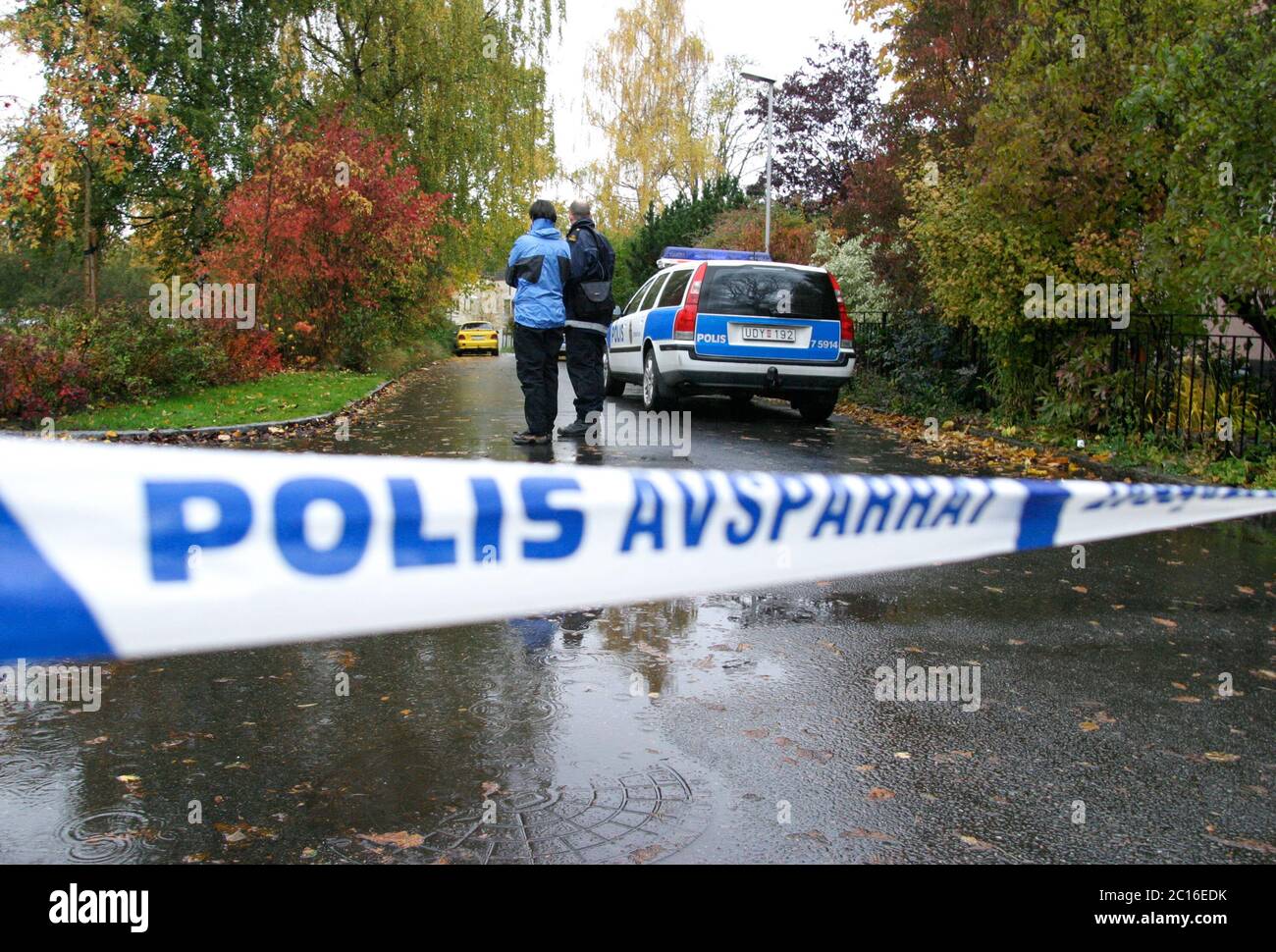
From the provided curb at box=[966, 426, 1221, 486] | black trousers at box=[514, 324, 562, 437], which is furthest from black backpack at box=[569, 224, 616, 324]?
curb at box=[966, 426, 1221, 486]

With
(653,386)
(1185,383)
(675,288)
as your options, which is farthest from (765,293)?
(1185,383)

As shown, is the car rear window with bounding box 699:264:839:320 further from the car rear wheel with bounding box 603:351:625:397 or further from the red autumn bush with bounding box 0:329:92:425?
the red autumn bush with bounding box 0:329:92:425

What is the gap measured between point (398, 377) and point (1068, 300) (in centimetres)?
1498

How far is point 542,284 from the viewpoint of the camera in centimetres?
1072

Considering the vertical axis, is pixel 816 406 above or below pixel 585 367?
below

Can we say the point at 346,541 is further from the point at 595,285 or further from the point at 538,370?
the point at 595,285

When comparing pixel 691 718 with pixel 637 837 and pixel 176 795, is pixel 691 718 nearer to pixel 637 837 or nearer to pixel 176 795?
pixel 637 837

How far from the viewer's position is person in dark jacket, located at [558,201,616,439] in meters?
11.2

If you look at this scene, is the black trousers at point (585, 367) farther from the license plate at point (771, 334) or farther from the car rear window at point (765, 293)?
the license plate at point (771, 334)

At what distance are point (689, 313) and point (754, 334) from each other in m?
0.79

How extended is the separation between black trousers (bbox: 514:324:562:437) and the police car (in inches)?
94.3

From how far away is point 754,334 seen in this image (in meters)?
13.3

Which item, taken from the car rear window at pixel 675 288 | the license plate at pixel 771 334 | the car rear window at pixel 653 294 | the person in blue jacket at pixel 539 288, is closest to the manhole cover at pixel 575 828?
the person in blue jacket at pixel 539 288
